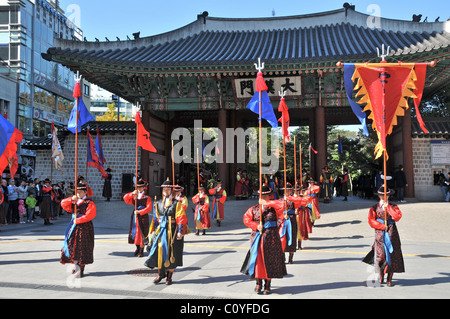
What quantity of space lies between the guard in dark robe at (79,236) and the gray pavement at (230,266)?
0.90 feet

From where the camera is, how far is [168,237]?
20.3 ft

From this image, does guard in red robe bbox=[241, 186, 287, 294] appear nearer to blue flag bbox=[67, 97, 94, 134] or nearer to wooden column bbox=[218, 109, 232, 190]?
blue flag bbox=[67, 97, 94, 134]

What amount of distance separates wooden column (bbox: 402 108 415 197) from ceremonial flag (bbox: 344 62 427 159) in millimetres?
9779

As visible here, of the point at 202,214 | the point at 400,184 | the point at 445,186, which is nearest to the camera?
the point at 202,214

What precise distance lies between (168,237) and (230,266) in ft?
5.65

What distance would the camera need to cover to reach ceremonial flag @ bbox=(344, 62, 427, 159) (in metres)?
6.54

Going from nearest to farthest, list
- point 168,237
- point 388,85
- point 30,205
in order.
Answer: point 168,237
point 388,85
point 30,205

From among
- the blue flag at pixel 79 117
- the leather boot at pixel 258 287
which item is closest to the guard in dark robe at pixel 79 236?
the blue flag at pixel 79 117

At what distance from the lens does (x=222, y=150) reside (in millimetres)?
16672

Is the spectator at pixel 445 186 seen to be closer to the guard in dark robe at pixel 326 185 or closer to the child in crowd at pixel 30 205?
the guard in dark robe at pixel 326 185

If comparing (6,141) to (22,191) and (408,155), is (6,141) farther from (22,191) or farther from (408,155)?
(408,155)

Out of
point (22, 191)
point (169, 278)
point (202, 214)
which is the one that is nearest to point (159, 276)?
point (169, 278)

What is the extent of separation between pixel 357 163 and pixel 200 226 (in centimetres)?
2514
